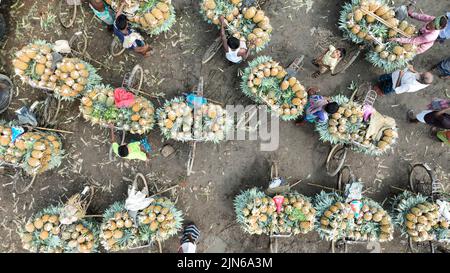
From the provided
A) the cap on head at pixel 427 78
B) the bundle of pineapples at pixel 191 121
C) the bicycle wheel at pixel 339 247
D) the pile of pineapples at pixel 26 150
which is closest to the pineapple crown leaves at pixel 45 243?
the pile of pineapples at pixel 26 150

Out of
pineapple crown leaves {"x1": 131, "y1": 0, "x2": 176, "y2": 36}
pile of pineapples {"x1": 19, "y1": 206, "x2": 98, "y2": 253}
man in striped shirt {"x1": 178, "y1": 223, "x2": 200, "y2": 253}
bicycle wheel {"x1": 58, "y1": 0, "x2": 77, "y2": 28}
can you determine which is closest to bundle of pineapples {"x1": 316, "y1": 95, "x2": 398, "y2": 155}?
man in striped shirt {"x1": 178, "y1": 223, "x2": 200, "y2": 253}

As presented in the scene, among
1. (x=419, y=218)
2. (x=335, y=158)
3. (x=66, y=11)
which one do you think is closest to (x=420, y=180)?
(x=419, y=218)

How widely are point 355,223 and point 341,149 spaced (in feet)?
4.63

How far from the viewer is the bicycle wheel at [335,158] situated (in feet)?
20.3

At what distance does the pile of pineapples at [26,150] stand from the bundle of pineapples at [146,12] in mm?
2642

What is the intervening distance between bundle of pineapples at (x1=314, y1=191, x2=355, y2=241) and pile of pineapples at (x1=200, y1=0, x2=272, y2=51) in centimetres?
317

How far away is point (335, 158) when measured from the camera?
633cm

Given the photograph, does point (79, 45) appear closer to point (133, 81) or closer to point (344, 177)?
point (133, 81)

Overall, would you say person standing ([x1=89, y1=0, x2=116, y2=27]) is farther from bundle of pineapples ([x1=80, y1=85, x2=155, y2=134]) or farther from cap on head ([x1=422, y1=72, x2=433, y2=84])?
cap on head ([x1=422, y1=72, x2=433, y2=84])

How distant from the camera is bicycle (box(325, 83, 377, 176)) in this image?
19.7 ft

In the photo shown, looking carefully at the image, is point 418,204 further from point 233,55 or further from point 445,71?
point 233,55

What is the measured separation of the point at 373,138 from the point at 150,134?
162 inches
